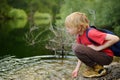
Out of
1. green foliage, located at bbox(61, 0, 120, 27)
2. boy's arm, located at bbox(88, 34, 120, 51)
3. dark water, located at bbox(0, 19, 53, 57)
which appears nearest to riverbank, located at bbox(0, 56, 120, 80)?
boy's arm, located at bbox(88, 34, 120, 51)

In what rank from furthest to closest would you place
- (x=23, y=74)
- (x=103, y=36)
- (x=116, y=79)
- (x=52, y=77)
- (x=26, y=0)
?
(x=26, y=0)
(x=23, y=74)
(x=52, y=77)
(x=116, y=79)
(x=103, y=36)

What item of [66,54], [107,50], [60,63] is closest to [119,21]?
[66,54]

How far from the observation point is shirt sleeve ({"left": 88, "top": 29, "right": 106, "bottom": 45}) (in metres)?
5.07

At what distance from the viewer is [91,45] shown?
5336 mm

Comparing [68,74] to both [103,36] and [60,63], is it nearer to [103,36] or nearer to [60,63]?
[60,63]

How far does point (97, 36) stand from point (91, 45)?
292mm

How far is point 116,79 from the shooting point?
18.2 feet

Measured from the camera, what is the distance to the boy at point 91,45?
5.09m

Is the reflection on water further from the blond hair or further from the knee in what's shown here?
the blond hair

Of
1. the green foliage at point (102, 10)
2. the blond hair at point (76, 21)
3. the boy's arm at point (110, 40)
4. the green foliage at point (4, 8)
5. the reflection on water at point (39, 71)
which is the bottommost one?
the green foliage at point (4, 8)

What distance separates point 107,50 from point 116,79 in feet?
1.84

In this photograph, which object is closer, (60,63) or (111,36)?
(111,36)

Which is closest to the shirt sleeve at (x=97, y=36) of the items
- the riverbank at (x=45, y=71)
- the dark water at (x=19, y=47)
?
the riverbank at (x=45, y=71)

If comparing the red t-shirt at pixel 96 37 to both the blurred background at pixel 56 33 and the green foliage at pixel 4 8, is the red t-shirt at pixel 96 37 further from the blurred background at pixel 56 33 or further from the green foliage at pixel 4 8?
the green foliage at pixel 4 8
